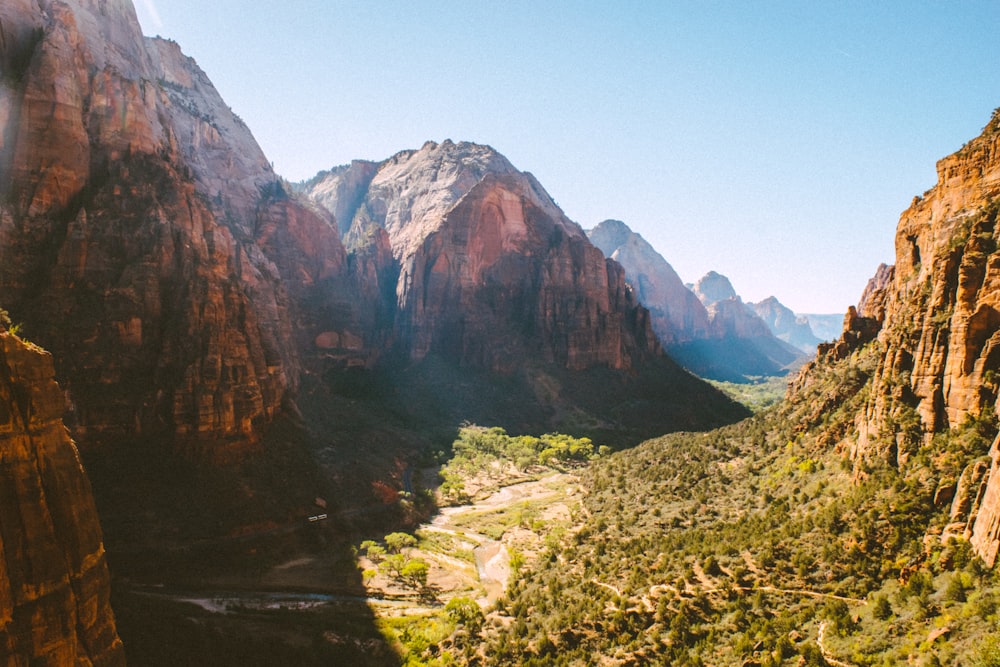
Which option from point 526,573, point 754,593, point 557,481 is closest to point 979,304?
point 754,593

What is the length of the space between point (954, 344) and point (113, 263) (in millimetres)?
64343

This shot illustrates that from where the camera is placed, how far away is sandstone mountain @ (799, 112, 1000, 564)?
20.4m

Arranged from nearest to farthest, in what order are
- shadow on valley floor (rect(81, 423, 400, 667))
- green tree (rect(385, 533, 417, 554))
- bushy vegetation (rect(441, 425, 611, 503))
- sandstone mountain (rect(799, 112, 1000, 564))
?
sandstone mountain (rect(799, 112, 1000, 564)) → shadow on valley floor (rect(81, 423, 400, 667)) → green tree (rect(385, 533, 417, 554)) → bushy vegetation (rect(441, 425, 611, 503))

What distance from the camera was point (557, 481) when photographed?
256 ft

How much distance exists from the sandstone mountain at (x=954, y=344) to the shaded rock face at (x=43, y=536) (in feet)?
99.9

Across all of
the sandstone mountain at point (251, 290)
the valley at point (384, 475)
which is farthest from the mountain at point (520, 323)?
the valley at point (384, 475)

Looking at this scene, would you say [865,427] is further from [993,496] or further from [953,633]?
[953,633]

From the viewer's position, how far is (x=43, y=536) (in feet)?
A: 55.4

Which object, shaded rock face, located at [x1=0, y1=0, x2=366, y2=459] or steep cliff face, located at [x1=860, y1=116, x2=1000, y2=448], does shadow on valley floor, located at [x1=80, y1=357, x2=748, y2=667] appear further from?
steep cliff face, located at [x1=860, y1=116, x2=1000, y2=448]

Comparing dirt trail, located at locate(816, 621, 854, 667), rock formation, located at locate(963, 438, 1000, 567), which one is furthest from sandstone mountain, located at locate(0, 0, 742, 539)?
rock formation, located at locate(963, 438, 1000, 567)

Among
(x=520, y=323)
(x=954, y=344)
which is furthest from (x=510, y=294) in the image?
(x=954, y=344)

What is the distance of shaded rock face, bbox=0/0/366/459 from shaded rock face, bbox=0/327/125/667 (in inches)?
1286

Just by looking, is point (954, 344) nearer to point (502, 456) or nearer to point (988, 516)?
point (988, 516)

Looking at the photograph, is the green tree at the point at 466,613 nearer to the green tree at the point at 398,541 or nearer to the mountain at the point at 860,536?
the mountain at the point at 860,536
